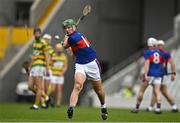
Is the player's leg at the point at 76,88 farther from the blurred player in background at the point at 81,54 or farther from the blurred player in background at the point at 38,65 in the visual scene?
the blurred player in background at the point at 38,65

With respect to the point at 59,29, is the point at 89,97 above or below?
below

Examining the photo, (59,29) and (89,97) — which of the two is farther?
(59,29)

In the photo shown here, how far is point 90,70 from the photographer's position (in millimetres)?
18406

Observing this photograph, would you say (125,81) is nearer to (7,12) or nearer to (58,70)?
(58,70)

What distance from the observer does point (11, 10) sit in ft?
153

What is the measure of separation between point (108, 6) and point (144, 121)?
70.1 feet

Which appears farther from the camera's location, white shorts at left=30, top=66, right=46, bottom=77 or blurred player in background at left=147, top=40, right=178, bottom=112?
blurred player in background at left=147, top=40, right=178, bottom=112

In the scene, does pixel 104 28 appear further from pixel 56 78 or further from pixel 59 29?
pixel 56 78

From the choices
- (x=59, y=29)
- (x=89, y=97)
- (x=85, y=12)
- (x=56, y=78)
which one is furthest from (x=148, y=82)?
(x=59, y=29)

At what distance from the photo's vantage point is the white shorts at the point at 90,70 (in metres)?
18.3

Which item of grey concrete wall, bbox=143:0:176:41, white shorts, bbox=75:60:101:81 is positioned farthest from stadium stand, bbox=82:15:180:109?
white shorts, bbox=75:60:101:81

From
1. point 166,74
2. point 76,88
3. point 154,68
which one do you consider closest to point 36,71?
point 154,68

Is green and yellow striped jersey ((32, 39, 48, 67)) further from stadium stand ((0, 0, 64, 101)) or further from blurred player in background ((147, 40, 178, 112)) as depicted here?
stadium stand ((0, 0, 64, 101))

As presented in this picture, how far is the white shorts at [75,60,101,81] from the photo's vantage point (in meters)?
18.3
